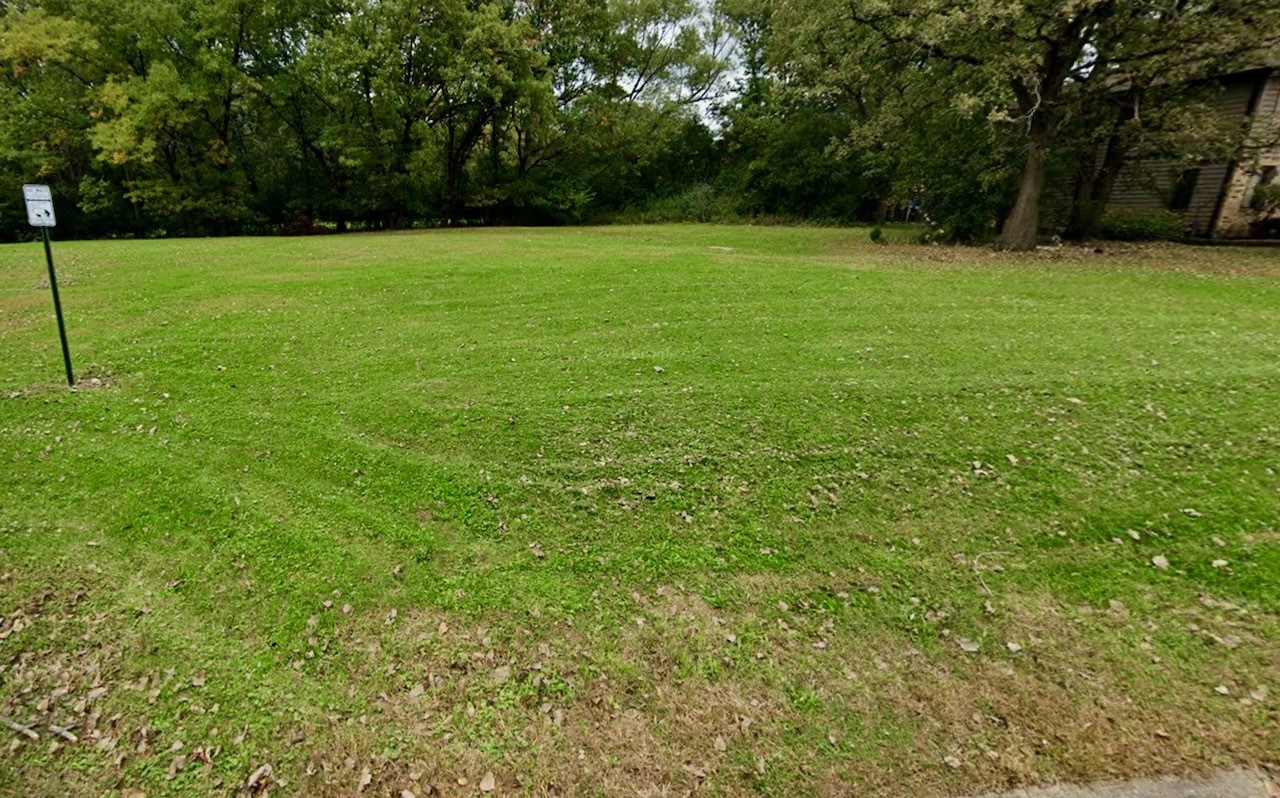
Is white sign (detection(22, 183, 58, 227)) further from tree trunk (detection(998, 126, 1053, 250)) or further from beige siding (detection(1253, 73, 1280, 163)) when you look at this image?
beige siding (detection(1253, 73, 1280, 163))

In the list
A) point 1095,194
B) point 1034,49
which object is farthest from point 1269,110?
point 1034,49

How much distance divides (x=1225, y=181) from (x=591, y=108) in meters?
27.9

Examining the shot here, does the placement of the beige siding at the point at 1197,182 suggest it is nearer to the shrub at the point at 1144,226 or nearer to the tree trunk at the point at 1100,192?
the shrub at the point at 1144,226

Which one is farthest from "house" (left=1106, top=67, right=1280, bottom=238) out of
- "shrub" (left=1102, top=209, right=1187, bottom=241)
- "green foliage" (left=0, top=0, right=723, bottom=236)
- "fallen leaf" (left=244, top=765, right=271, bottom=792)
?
"green foliage" (left=0, top=0, right=723, bottom=236)

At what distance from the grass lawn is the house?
14.0m

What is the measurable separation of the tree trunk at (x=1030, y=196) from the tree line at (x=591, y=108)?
0.17 feet

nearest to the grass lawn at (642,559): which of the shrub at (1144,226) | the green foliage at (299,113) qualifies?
the shrub at (1144,226)

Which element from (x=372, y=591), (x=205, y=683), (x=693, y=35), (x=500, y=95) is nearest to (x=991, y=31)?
(x=372, y=591)

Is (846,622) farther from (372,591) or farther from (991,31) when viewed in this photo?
(991,31)

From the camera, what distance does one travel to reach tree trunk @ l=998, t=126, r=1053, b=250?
1573cm

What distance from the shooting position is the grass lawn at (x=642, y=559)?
303cm

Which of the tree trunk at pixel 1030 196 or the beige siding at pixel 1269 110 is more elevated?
the beige siding at pixel 1269 110

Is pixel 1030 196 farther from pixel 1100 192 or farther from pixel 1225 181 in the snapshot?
pixel 1225 181

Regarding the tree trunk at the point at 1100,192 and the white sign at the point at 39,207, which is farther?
the tree trunk at the point at 1100,192
